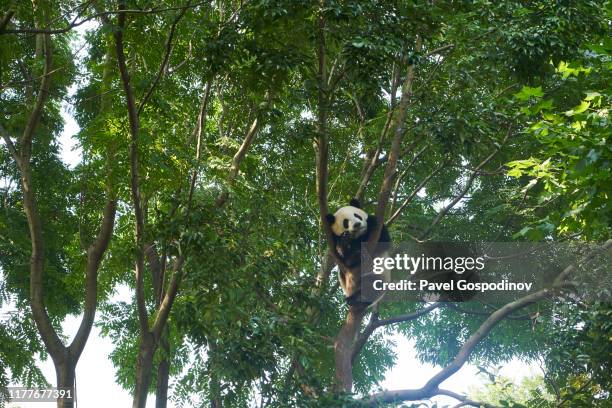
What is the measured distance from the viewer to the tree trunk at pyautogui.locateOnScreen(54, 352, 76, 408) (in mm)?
9938

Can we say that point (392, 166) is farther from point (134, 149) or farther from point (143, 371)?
point (143, 371)

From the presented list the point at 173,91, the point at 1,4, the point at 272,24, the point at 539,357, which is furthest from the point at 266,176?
the point at 539,357

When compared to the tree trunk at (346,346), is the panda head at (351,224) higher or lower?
higher

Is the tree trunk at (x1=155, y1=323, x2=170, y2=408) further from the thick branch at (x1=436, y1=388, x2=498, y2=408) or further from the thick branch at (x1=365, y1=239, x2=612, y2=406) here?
the thick branch at (x1=436, y1=388, x2=498, y2=408)

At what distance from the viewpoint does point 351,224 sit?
31.2ft

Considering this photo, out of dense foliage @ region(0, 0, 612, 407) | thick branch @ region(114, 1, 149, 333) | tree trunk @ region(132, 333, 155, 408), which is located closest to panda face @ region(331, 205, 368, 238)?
dense foliage @ region(0, 0, 612, 407)

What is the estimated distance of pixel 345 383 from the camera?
8992mm

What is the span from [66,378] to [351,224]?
4.13 m

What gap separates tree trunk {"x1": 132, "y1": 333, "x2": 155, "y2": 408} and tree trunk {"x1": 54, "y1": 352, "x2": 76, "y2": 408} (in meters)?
1.01

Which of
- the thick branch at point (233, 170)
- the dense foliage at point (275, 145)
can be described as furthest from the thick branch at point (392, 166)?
the thick branch at point (233, 170)

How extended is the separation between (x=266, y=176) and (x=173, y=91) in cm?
220

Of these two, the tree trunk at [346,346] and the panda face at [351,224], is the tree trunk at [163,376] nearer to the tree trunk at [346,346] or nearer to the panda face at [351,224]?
the tree trunk at [346,346]

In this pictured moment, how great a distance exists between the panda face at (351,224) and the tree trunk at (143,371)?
2606 mm

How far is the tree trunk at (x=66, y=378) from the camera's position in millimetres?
9938
